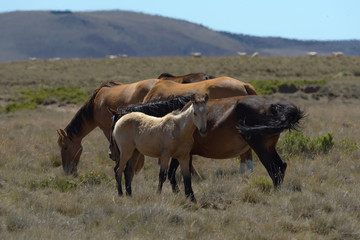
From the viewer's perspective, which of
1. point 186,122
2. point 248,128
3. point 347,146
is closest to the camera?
point 186,122

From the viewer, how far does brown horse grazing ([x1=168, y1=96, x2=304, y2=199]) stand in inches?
319

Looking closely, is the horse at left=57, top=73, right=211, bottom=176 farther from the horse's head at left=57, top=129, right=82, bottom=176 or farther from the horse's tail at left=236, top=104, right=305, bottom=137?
the horse's tail at left=236, top=104, right=305, bottom=137

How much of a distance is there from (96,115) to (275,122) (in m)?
4.66

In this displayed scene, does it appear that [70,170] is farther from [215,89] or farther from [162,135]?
[162,135]

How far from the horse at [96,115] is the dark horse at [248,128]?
297cm

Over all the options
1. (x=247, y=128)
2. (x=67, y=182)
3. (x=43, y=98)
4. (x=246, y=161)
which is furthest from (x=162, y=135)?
(x=43, y=98)

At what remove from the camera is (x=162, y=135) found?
7.71 m

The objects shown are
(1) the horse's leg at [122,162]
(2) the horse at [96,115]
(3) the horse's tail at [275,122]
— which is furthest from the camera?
(2) the horse at [96,115]

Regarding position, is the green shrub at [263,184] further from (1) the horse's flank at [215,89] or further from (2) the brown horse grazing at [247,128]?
(1) the horse's flank at [215,89]

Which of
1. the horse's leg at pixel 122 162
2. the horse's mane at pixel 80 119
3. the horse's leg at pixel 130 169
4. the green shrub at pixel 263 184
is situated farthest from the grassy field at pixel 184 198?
the horse's mane at pixel 80 119

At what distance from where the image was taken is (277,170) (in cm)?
845

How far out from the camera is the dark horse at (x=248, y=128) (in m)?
8.09

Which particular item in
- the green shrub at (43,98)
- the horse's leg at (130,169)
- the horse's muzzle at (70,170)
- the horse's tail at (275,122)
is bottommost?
the green shrub at (43,98)

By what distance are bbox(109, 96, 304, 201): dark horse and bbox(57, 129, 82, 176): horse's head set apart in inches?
126
